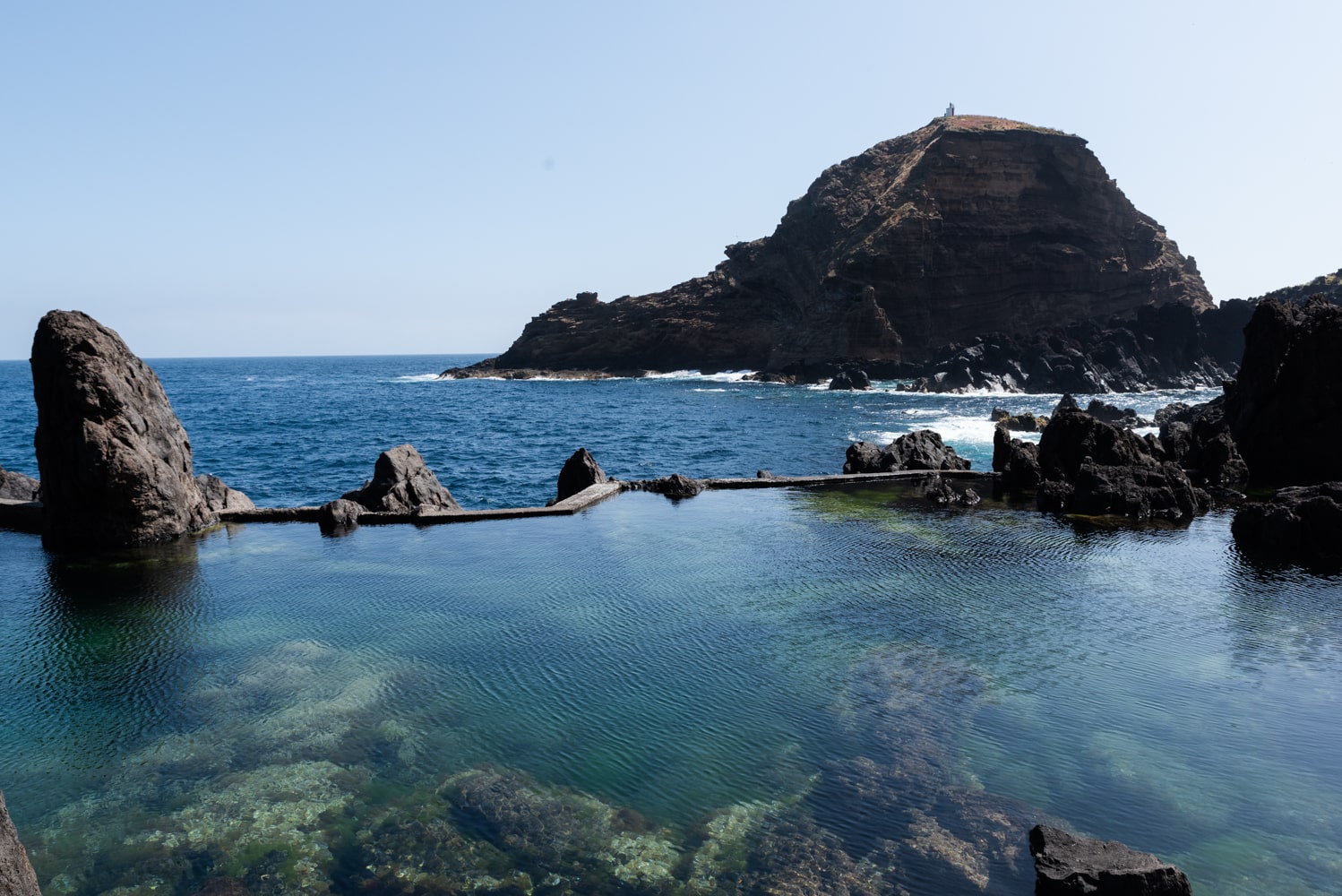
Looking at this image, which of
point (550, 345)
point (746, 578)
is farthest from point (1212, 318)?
point (746, 578)

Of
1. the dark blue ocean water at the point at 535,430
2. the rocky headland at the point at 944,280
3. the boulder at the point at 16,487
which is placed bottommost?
the dark blue ocean water at the point at 535,430

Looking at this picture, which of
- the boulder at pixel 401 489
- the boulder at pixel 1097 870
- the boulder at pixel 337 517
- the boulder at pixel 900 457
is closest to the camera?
the boulder at pixel 1097 870

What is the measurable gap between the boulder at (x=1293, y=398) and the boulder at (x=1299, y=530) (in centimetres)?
889

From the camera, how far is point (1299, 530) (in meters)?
17.0

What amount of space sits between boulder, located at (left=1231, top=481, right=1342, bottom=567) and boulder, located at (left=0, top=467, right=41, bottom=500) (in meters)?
28.0

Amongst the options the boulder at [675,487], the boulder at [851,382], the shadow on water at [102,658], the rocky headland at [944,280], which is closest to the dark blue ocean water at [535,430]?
the boulder at [851,382]

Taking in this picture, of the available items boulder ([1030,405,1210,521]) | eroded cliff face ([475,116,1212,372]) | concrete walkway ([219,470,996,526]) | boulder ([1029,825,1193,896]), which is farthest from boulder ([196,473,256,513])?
eroded cliff face ([475,116,1212,372])

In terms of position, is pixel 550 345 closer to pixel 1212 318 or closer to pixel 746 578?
pixel 1212 318

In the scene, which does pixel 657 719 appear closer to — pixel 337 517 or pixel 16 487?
pixel 337 517

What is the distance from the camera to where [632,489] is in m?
24.4

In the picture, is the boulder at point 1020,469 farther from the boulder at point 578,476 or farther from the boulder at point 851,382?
the boulder at point 851,382

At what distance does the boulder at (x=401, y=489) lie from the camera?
20.7m

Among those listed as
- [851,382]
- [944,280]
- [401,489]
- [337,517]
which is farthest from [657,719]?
[944,280]

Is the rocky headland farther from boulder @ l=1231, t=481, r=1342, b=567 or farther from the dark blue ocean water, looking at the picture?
boulder @ l=1231, t=481, r=1342, b=567
